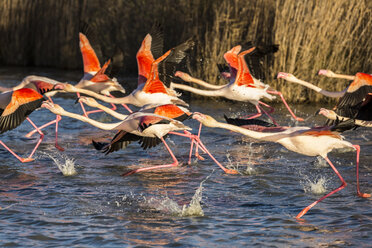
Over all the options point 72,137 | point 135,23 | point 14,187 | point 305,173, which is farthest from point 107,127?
point 135,23

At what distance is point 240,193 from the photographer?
755 cm

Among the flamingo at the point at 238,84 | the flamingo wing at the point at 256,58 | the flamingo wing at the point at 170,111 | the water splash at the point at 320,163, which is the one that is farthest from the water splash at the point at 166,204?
the flamingo wing at the point at 256,58

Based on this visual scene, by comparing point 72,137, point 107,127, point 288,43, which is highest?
point 288,43

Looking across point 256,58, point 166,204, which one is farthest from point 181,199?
point 256,58

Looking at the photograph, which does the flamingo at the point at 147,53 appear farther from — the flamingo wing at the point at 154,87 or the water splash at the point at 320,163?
the water splash at the point at 320,163

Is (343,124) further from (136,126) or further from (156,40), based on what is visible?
(156,40)

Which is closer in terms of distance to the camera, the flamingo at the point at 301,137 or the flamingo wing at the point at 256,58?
the flamingo at the point at 301,137

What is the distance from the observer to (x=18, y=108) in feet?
28.0

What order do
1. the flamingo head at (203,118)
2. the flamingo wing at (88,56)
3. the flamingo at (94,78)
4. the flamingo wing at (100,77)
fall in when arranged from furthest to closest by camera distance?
1. the flamingo wing at (88,56)
2. the flamingo at (94,78)
3. the flamingo wing at (100,77)
4. the flamingo head at (203,118)

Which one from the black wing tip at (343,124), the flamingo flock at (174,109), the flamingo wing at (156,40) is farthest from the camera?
the flamingo wing at (156,40)

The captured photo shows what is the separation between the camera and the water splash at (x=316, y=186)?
7523 millimetres

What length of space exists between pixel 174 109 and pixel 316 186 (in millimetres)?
2159

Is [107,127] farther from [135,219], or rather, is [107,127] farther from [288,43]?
[288,43]

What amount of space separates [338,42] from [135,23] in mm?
6063
